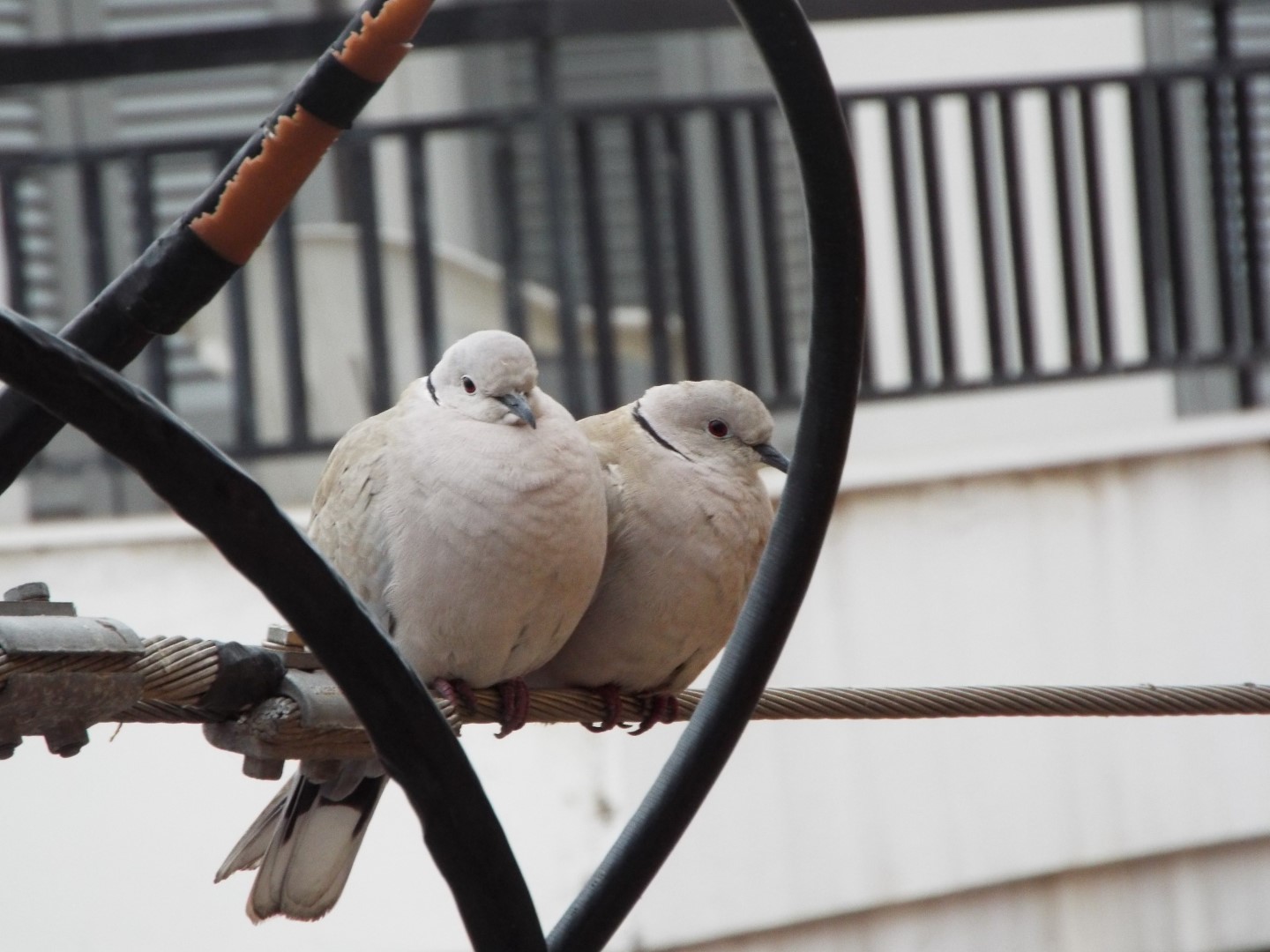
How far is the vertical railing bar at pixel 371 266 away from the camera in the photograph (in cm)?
332

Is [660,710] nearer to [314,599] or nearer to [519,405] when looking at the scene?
[519,405]

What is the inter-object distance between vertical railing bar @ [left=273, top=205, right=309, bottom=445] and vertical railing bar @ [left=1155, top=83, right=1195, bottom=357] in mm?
1984

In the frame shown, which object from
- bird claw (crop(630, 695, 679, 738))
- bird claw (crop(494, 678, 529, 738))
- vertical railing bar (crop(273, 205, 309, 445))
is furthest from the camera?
vertical railing bar (crop(273, 205, 309, 445))

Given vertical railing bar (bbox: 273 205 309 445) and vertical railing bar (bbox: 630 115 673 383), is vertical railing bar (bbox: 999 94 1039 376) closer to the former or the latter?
vertical railing bar (bbox: 630 115 673 383)

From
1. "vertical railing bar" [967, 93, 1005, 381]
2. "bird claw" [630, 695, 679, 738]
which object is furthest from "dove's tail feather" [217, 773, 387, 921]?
"vertical railing bar" [967, 93, 1005, 381]

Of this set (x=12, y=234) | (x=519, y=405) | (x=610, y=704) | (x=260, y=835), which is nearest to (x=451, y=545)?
(x=519, y=405)

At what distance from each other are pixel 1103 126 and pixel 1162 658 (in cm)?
185

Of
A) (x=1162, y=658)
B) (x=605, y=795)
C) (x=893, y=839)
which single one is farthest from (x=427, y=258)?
(x=1162, y=658)

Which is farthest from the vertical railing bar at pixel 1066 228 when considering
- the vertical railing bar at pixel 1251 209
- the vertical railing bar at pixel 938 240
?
the vertical railing bar at pixel 1251 209

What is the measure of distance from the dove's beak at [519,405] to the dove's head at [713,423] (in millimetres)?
192

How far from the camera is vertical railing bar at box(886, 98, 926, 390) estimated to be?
11.5ft

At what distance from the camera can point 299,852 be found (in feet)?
4.85

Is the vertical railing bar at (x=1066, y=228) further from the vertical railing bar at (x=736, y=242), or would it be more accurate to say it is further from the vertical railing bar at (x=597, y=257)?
the vertical railing bar at (x=597, y=257)

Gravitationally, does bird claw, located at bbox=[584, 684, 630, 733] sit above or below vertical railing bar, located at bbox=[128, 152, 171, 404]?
below
